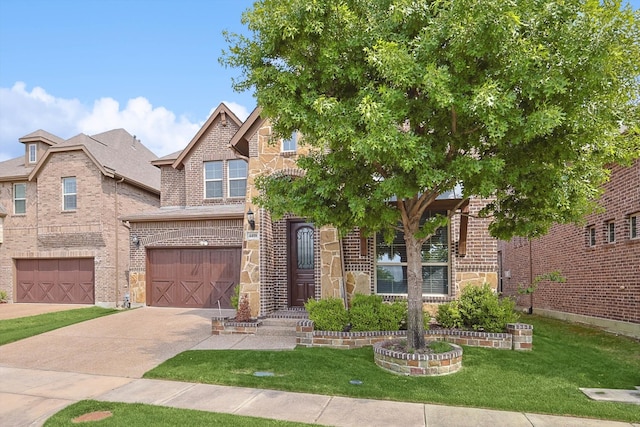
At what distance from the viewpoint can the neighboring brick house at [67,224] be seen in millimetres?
16703

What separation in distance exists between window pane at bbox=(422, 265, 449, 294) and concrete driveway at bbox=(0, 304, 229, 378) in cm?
538

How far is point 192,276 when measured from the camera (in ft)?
49.6

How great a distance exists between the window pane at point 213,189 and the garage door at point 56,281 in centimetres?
555

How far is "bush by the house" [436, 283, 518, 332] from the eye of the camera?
8.61 m

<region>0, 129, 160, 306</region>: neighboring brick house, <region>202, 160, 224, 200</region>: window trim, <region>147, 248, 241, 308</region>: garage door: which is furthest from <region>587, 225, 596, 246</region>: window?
<region>0, 129, 160, 306</region>: neighboring brick house

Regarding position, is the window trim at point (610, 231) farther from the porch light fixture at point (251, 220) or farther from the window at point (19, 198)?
the window at point (19, 198)

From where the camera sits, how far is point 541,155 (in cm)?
616

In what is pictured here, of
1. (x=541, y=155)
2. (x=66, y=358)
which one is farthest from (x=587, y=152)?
(x=66, y=358)

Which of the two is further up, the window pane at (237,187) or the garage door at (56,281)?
the window pane at (237,187)

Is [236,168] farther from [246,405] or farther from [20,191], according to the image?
[246,405]

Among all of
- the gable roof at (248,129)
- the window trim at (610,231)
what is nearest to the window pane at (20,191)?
the gable roof at (248,129)

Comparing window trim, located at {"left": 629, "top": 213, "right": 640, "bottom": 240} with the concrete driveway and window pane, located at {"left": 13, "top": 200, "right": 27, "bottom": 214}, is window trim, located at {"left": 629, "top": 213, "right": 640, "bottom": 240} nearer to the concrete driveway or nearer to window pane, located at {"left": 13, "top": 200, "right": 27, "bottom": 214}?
the concrete driveway

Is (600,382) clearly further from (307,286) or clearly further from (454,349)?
(307,286)

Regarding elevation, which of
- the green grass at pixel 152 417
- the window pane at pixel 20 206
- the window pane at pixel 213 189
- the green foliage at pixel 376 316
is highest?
the window pane at pixel 213 189
